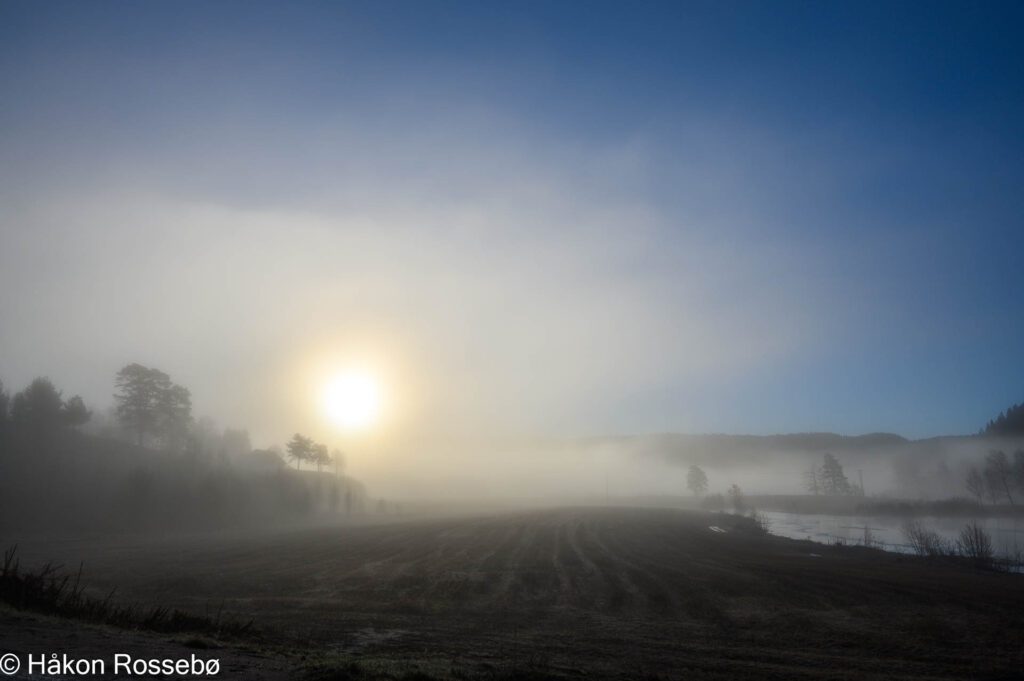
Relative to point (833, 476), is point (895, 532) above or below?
above

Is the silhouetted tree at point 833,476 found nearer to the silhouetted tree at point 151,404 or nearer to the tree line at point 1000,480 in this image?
the tree line at point 1000,480

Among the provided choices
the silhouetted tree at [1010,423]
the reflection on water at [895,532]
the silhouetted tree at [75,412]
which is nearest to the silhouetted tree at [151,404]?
the silhouetted tree at [75,412]

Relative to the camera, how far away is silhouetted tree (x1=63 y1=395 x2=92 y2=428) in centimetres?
8238

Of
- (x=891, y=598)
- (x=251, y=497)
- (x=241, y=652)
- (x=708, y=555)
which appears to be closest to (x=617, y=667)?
(x=241, y=652)

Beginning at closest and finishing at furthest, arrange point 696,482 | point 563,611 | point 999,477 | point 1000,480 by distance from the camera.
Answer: point 563,611 → point 999,477 → point 1000,480 → point 696,482

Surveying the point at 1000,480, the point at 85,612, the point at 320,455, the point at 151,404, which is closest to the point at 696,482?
the point at 1000,480

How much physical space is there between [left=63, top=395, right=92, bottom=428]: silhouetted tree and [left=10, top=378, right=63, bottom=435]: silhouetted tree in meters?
0.84

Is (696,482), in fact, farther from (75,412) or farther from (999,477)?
(75,412)

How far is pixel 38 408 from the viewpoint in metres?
79.0

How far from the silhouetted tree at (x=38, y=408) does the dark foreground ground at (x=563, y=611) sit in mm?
40797

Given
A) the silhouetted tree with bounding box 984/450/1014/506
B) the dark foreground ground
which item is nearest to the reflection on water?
the silhouetted tree with bounding box 984/450/1014/506

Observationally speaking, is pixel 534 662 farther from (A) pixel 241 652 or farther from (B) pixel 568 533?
(B) pixel 568 533

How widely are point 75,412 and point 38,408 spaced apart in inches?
196

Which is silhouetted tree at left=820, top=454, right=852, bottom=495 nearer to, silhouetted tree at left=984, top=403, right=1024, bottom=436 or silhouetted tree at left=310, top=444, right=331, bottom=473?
silhouetted tree at left=984, top=403, right=1024, bottom=436
